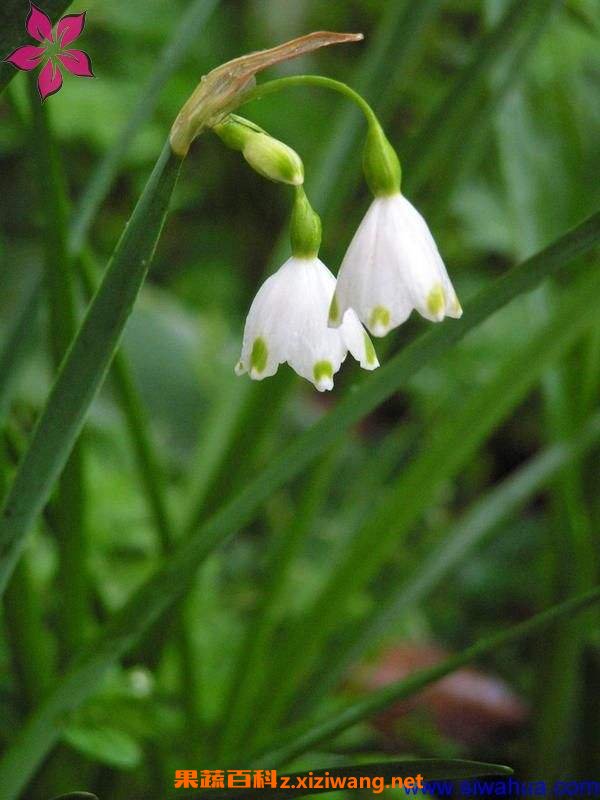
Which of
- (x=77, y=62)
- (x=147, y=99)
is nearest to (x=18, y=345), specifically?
(x=147, y=99)

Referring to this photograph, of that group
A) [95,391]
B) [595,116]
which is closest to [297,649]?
[95,391]

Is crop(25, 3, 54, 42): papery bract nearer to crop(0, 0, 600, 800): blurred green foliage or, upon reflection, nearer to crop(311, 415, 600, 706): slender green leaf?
crop(0, 0, 600, 800): blurred green foliage

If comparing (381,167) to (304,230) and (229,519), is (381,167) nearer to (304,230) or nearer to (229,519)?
(304,230)

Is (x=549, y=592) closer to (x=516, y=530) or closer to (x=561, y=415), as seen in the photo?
(x=561, y=415)

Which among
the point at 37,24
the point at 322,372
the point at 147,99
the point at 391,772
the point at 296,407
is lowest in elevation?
the point at 391,772

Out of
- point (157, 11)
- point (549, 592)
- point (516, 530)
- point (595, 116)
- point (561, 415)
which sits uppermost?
point (157, 11)

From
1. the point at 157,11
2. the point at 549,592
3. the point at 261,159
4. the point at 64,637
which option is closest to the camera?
the point at 261,159

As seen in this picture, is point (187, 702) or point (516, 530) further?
point (516, 530)
